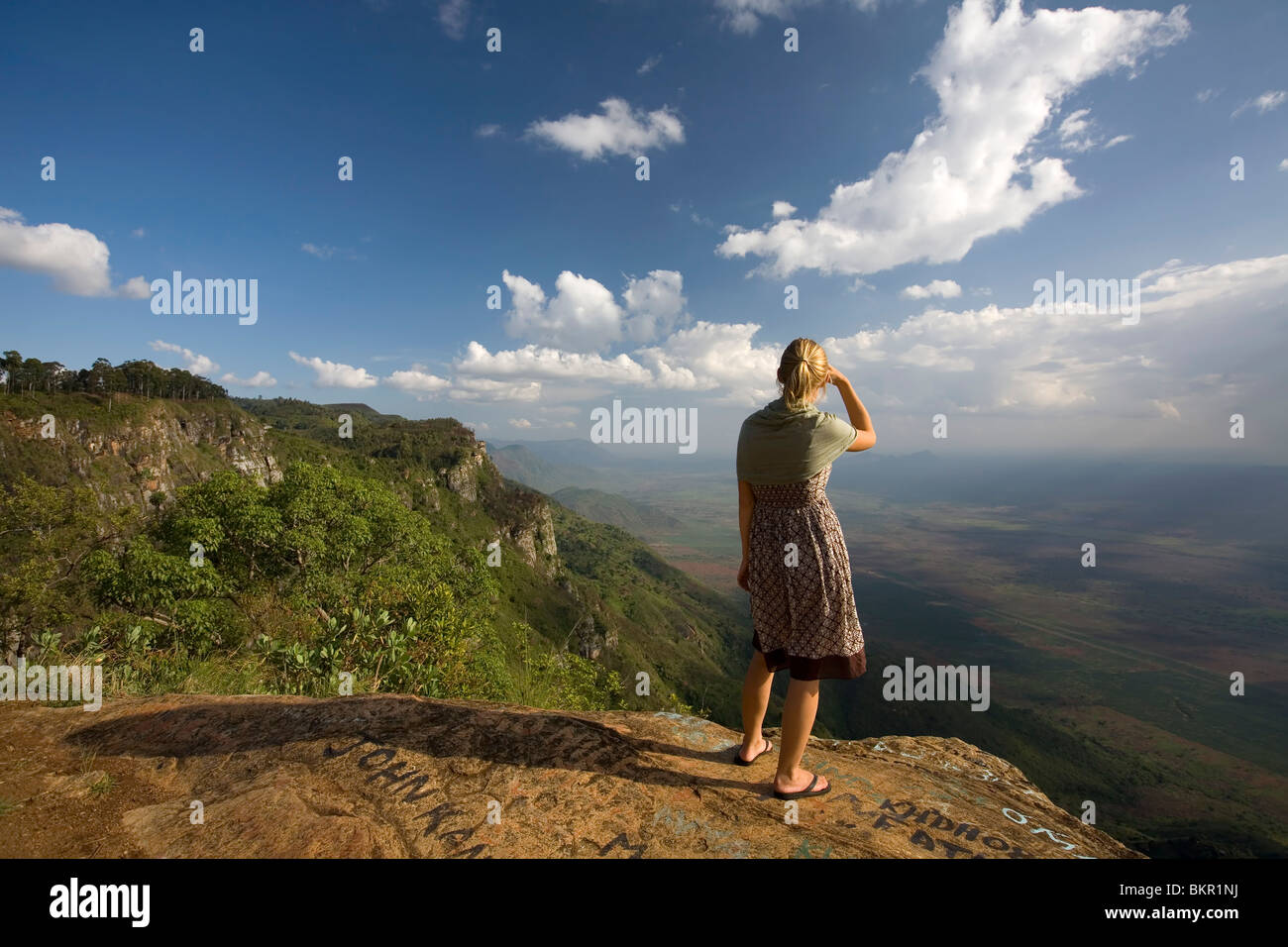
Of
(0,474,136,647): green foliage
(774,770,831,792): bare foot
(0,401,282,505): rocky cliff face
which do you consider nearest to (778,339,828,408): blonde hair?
(774,770,831,792): bare foot

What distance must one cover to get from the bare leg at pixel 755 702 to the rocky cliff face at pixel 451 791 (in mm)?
125

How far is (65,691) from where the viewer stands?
4422 millimetres

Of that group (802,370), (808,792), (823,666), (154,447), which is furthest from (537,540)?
(802,370)

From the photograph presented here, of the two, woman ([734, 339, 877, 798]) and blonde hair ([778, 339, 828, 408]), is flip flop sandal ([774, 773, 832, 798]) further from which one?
blonde hair ([778, 339, 828, 408])

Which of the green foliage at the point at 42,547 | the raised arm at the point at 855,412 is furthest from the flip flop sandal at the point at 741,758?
the green foliage at the point at 42,547

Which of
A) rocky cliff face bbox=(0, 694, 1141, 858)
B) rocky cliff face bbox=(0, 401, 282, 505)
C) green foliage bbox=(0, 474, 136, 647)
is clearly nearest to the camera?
rocky cliff face bbox=(0, 694, 1141, 858)

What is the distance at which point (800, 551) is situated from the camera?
3.02 m

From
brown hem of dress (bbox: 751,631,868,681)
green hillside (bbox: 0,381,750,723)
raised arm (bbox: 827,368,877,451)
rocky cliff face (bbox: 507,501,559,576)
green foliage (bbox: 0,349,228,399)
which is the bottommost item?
rocky cliff face (bbox: 507,501,559,576)

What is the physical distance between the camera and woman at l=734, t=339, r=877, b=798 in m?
2.97

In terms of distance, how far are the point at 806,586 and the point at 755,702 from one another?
98 centimetres

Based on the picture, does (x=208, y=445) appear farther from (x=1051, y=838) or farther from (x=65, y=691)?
(x=1051, y=838)
